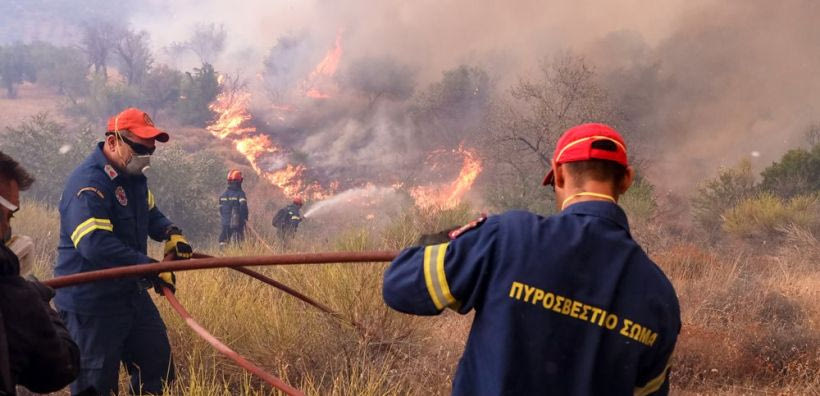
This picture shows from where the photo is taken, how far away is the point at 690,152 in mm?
20844

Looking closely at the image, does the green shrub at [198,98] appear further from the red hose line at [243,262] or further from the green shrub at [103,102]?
the red hose line at [243,262]

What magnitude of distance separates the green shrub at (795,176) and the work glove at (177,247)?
13102 millimetres

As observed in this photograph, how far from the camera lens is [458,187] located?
A: 20094mm

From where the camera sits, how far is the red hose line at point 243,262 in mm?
2260

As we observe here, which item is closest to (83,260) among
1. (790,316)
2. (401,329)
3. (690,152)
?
(401,329)

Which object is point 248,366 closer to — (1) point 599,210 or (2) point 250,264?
(2) point 250,264

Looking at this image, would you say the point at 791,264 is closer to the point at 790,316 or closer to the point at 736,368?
the point at 790,316

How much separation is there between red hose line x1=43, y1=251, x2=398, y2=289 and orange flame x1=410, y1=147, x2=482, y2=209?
45.6 ft

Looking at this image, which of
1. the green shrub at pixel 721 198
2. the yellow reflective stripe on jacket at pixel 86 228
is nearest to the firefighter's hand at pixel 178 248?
the yellow reflective stripe on jacket at pixel 86 228

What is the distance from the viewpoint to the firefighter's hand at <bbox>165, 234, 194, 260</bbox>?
349 cm

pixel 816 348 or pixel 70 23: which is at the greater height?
pixel 70 23

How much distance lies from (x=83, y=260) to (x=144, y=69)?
108ft

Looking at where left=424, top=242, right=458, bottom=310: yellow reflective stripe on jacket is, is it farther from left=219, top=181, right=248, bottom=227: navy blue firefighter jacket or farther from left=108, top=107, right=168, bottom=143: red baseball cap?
left=219, top=181, right=248, bottom=227: navy blue firefighter jacket

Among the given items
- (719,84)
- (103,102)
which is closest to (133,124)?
(719,84)
